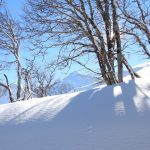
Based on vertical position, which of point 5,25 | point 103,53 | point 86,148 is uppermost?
point 5,25

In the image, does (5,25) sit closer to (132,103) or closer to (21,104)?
(21,104)

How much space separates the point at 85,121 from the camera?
4137mm

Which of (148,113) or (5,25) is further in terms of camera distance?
(5,25)

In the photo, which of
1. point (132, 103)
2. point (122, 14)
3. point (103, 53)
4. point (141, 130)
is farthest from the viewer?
point (122, 14)

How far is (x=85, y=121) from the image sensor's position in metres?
4.14

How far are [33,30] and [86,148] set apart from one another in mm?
8221

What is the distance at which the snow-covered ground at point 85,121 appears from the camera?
379cm

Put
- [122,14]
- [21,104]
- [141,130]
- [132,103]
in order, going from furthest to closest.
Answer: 1. [122,14]
2. [21,104]
3. [132,103]
4. [141,130]

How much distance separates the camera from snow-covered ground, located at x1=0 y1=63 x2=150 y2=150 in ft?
12.4

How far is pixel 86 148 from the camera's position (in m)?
3.86

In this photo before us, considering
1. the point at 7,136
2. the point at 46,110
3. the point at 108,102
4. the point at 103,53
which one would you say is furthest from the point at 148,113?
the point at 103,53

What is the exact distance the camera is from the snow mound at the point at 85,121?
3.79 m

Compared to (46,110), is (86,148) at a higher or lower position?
lower

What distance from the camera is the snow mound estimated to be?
12.4 feet
